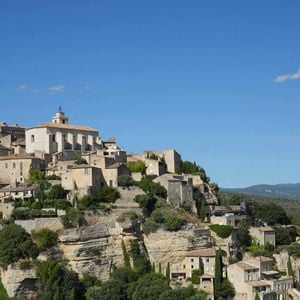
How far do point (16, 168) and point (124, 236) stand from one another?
13.6 meters

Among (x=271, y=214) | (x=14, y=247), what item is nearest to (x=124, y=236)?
(x=14, y=247)

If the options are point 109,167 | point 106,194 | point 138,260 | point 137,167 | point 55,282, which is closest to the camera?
point 55,282

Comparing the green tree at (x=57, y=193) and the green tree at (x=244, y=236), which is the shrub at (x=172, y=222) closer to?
the green tree at (x=244, y=236)

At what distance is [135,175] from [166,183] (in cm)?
352

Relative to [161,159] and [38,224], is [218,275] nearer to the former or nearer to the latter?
[38,224]

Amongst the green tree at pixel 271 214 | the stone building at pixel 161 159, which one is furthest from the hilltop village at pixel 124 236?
the green tree at pixel 271 214

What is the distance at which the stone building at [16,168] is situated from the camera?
212 ft

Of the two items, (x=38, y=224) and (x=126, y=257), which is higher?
(x=38, y=224)

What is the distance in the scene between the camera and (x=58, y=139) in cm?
7075

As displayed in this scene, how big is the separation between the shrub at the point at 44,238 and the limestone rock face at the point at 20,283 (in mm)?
2393

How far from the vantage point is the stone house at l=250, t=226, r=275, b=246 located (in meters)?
63.8

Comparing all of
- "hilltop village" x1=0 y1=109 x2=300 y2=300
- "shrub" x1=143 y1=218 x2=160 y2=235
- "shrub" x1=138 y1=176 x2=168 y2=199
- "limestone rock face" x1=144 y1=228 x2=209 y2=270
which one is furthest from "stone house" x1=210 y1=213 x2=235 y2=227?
"shrub" x1=143 y1=218 x2=160 y2=235

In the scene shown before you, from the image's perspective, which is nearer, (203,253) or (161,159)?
(203,253)

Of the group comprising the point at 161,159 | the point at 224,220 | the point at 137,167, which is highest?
the point at 161,159
